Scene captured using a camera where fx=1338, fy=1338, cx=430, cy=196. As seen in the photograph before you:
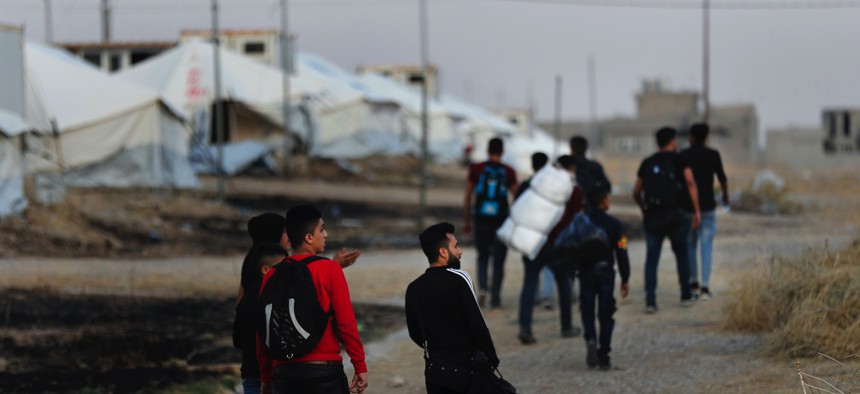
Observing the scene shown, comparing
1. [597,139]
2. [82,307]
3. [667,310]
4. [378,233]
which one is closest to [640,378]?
[667,310]

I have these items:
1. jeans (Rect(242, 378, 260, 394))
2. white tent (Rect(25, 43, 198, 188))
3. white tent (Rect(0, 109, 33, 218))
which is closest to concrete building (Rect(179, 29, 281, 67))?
white tent (Rect(25, 43, 198, 188))

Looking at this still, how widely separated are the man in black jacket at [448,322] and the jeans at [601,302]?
3.18 metres

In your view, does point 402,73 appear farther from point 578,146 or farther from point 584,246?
point 584,246

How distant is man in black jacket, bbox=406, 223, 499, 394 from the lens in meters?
5.83

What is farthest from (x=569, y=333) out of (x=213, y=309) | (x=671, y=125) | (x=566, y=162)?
(x=671, y=125)

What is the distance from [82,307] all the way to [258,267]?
718cm

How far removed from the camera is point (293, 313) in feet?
18.2

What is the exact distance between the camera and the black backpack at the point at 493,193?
11992 mm

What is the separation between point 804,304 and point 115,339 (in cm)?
554

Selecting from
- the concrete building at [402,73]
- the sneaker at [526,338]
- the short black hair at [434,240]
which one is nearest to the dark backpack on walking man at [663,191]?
the sneaker at [526,338]

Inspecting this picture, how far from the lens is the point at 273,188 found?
105 feet

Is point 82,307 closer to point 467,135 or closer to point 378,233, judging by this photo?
point 378,233

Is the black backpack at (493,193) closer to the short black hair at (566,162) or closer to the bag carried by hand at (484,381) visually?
the short black hair at (566,162)

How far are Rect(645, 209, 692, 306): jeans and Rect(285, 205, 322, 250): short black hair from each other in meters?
6.29
